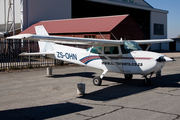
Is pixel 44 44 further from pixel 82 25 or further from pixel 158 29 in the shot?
pixel 158 29

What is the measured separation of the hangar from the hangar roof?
2.06m

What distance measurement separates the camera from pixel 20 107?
6.77 meters

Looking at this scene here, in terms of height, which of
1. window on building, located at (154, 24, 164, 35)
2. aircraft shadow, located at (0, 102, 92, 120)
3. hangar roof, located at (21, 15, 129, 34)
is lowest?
aircraft shadow, located at (0, 102, 92, 120)

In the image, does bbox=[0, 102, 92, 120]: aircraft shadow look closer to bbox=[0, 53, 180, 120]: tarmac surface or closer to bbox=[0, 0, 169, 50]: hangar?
bbox=[0, 53, 180, 120]: tarmac surface

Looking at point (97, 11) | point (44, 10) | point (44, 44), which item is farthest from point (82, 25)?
point (97, 11)

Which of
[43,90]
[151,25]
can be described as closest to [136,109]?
[43,90]

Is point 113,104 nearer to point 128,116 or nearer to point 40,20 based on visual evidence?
point 128,116

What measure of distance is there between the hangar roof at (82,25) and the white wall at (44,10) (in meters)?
1.55

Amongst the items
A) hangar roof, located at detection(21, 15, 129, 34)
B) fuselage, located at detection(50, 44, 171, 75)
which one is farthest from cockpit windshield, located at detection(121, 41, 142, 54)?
hangar roof, located at detection(21, 15, 129, 34)

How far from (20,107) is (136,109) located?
3553mm

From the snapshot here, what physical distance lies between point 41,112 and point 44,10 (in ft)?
87.4

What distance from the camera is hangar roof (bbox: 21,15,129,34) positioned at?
26016mm

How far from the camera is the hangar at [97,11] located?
29241 millimetres

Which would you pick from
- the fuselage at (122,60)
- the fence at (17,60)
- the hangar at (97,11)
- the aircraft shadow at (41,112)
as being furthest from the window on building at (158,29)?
the aircraft shadow at (41,112)
